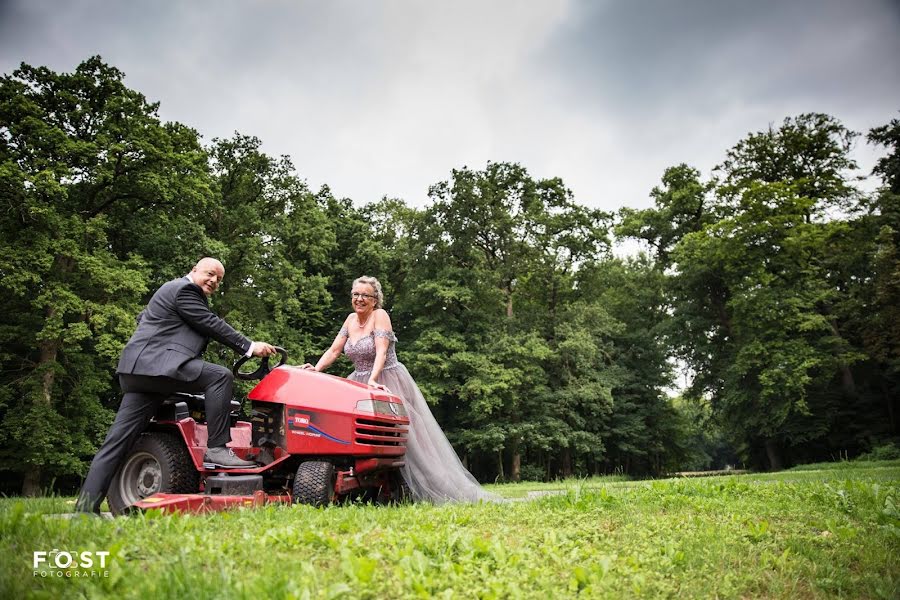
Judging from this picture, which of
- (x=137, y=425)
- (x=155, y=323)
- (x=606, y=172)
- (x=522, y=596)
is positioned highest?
(x=606, y=172)

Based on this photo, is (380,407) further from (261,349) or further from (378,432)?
(261,349)

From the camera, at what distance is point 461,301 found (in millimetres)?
25906

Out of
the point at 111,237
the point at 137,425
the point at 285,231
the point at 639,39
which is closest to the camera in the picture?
the point at 137,425

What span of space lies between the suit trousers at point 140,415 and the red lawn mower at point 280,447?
293 mm

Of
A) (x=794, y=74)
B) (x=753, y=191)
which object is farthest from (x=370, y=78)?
(x=753, y=191)

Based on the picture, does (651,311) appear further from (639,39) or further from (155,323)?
(155,323)

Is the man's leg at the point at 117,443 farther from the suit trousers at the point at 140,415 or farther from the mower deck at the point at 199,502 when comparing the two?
the mower deck at the point at 199,502

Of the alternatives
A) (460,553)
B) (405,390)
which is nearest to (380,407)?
(405,390)

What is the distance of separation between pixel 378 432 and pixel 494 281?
22.2 metres

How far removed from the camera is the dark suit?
14.4ft

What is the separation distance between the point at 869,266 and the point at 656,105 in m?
20.0

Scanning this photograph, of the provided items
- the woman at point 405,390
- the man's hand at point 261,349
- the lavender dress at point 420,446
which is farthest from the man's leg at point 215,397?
the lavender dress at point 420,446

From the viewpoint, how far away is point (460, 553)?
2.91m

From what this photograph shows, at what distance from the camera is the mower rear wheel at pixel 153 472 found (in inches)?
186
